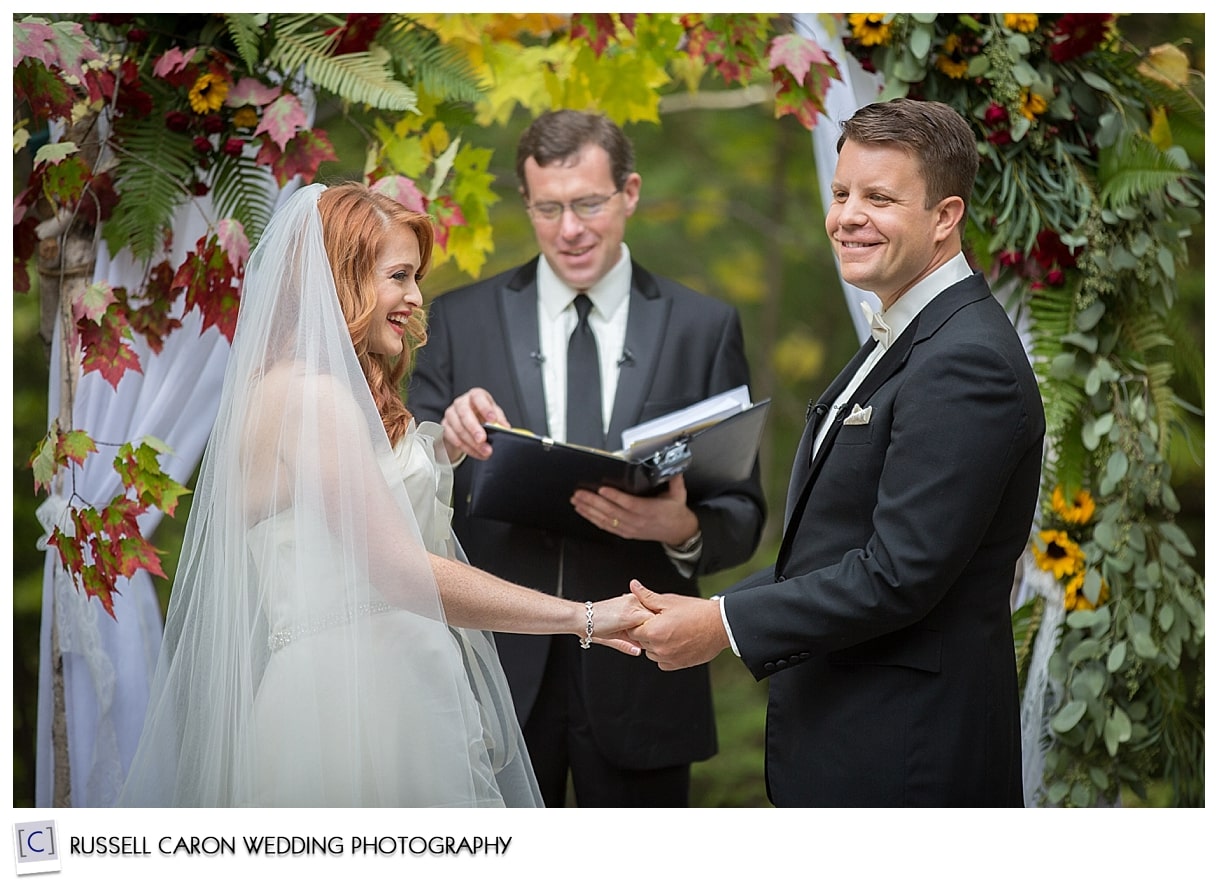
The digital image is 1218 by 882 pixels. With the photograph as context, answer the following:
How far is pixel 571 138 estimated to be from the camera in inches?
131

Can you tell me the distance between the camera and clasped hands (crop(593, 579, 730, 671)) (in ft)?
8.55

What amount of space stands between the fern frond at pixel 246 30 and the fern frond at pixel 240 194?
0.26 metres

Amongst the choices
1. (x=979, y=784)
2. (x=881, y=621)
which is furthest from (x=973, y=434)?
(x=979, y=784)

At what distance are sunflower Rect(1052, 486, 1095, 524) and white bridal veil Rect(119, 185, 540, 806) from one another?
1.77m

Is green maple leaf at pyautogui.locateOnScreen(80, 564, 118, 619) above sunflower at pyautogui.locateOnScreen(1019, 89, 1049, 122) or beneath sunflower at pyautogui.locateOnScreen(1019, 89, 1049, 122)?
beneath

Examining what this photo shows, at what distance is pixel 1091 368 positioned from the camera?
3281mm

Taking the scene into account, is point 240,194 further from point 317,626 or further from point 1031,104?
point 1031,104

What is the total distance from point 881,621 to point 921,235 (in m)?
0.79

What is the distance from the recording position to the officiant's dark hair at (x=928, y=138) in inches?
94.3

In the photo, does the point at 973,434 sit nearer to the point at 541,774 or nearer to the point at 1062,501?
the point at 1062,501

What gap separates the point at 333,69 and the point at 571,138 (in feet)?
2.19

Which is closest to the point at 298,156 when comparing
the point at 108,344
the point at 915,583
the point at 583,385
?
the point at 108,344

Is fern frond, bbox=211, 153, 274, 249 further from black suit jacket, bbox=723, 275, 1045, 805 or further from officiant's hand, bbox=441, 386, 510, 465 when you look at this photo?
black suit jacket, bbox=723, 275, 1045, 805
